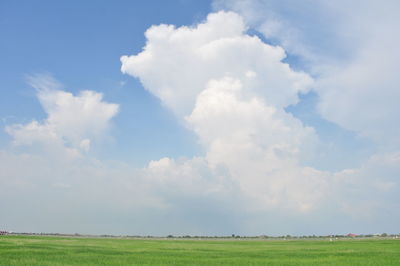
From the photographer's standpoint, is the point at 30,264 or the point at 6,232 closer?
the point at 30,264

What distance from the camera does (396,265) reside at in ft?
72.2

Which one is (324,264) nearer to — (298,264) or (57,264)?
(298,264)

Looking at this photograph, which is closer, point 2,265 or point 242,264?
point 2,265

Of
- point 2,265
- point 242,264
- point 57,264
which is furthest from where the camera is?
point 242,264

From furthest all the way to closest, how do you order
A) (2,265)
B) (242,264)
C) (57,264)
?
(242,264) < (57,264) < (2,265)

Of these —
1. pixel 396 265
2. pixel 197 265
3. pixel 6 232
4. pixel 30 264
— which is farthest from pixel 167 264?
pixel 6 232

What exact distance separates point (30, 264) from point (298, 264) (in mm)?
15659

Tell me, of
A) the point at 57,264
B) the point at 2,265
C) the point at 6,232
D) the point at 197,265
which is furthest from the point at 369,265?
the point at 6,232

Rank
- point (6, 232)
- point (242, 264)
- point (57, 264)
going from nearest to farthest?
1. point (57, 264)
2. point (242, 264)
3. point (6, 232)

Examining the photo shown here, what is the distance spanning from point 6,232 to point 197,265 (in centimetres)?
9300

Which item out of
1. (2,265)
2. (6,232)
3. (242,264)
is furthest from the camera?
(6,232)

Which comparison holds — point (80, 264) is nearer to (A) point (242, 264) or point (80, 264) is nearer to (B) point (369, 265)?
(A) point (242, 264)

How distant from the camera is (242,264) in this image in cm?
2280

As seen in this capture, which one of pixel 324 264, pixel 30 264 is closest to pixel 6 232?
pixel 30 264
